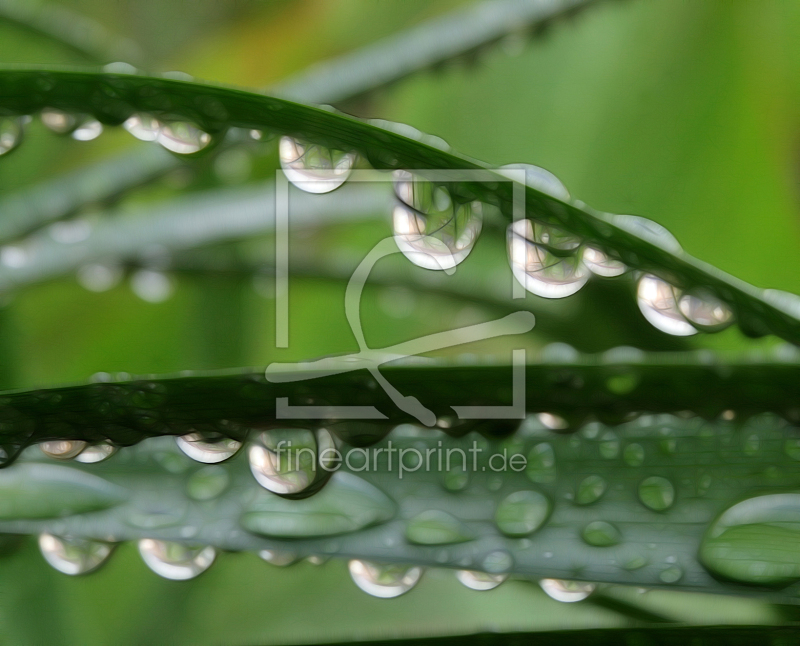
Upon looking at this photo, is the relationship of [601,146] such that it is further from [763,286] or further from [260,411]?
[260,411]

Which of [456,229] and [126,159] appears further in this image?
[126,159]

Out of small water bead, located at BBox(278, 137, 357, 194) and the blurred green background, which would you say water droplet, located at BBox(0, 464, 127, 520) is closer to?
the blurred green background

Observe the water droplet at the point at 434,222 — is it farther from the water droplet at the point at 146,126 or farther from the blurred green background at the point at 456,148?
the water droplet at the point at 146,126

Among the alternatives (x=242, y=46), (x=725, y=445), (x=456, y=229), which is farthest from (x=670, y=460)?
(x=242, y=46)

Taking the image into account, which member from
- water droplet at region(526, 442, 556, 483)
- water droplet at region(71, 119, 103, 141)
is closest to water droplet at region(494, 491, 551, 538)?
water droplet at region(526, 442, 556, 483)

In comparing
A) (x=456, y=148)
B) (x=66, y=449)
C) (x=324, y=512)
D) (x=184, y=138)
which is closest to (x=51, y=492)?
(x=66, y=449)

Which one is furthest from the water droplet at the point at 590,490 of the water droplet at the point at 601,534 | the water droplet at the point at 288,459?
the water droplet at the point at 288,459
